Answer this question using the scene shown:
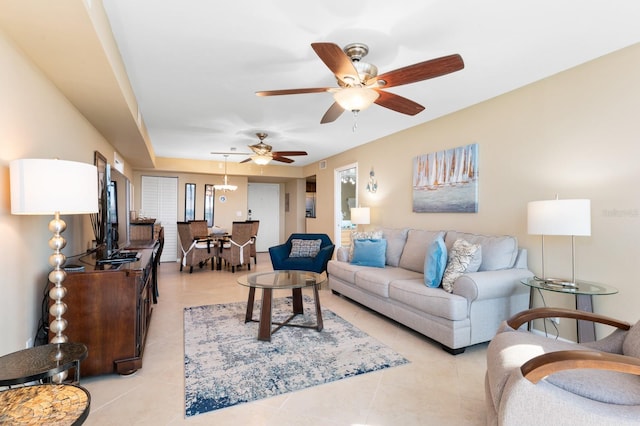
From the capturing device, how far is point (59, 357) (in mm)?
1506

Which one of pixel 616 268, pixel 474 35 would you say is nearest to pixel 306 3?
pixel 474 35

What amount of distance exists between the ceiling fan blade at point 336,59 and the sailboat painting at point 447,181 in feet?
6.97

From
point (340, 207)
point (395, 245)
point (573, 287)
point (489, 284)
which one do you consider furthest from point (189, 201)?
point (573, 287)

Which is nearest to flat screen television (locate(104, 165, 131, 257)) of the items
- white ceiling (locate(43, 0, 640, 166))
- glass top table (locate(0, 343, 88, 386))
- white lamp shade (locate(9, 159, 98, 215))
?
white ceiling (locate(43, 0, 640, 166))

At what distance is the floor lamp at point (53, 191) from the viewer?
1663mm

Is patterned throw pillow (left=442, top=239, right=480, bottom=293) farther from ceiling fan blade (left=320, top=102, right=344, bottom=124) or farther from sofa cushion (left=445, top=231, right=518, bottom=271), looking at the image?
ceiling fan blade (left=320, top=102, right=344, bottom=124)

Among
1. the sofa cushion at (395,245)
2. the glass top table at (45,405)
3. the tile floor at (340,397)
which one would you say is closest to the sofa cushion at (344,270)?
the sofa cushion at (395,245)

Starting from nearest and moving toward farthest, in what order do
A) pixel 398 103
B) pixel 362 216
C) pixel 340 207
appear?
pixel 398 103, pixel 362 216, pixel 340 207

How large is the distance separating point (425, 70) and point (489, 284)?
1.85 m

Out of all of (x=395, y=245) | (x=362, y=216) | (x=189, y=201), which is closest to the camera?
(x=395, y=245)

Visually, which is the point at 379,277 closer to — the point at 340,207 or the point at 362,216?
the point at 362,216

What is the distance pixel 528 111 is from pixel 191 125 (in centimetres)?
417

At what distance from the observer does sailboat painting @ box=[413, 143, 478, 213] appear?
3.78 m

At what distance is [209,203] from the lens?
8.41 metres
